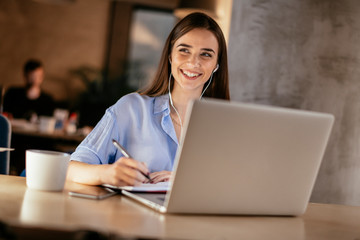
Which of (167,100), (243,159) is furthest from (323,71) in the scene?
Answer: (243,159)

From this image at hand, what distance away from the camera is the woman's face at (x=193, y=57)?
2.03 meters

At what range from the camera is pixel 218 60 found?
7.05 feet

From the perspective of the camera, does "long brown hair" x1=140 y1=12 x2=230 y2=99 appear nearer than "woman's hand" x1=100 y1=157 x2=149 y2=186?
No

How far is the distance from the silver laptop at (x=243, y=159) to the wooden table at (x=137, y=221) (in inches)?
1.7

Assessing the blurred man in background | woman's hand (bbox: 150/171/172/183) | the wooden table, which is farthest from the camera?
the blurred man in background

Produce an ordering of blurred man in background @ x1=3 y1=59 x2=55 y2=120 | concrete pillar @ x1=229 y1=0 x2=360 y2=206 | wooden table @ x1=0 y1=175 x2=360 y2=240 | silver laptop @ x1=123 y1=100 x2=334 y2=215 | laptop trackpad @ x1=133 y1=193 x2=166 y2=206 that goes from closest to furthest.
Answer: wooden table @ x1=0 y1=175 x2=360 y2=240 → silver laptop @ x1=123 y1=100 x2=334 y2=215 → laptop trackpad @ x1=133 y1=193 x2=166 y2=206 → concrete pillar @ x1=229 y1=0 x2=360 y2=206 → blurred man in background @ x1=3 y1=59 x2=55 y2=120

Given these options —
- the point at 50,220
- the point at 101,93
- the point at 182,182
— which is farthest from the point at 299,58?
the point at 101,93

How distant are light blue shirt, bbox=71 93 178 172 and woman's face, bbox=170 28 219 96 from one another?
151mm

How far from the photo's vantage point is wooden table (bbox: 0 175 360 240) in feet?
3.32

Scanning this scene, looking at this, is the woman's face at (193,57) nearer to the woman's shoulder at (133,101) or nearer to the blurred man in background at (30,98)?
the woman's shoulder at (133,101)

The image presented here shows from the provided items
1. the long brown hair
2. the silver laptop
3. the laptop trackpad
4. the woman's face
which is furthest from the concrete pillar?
the laptop trackpad

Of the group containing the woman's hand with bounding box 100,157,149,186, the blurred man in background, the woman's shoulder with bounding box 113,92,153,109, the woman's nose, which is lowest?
the blurred man in background

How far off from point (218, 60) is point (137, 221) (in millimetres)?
1200

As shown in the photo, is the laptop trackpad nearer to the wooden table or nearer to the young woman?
the wooden table
